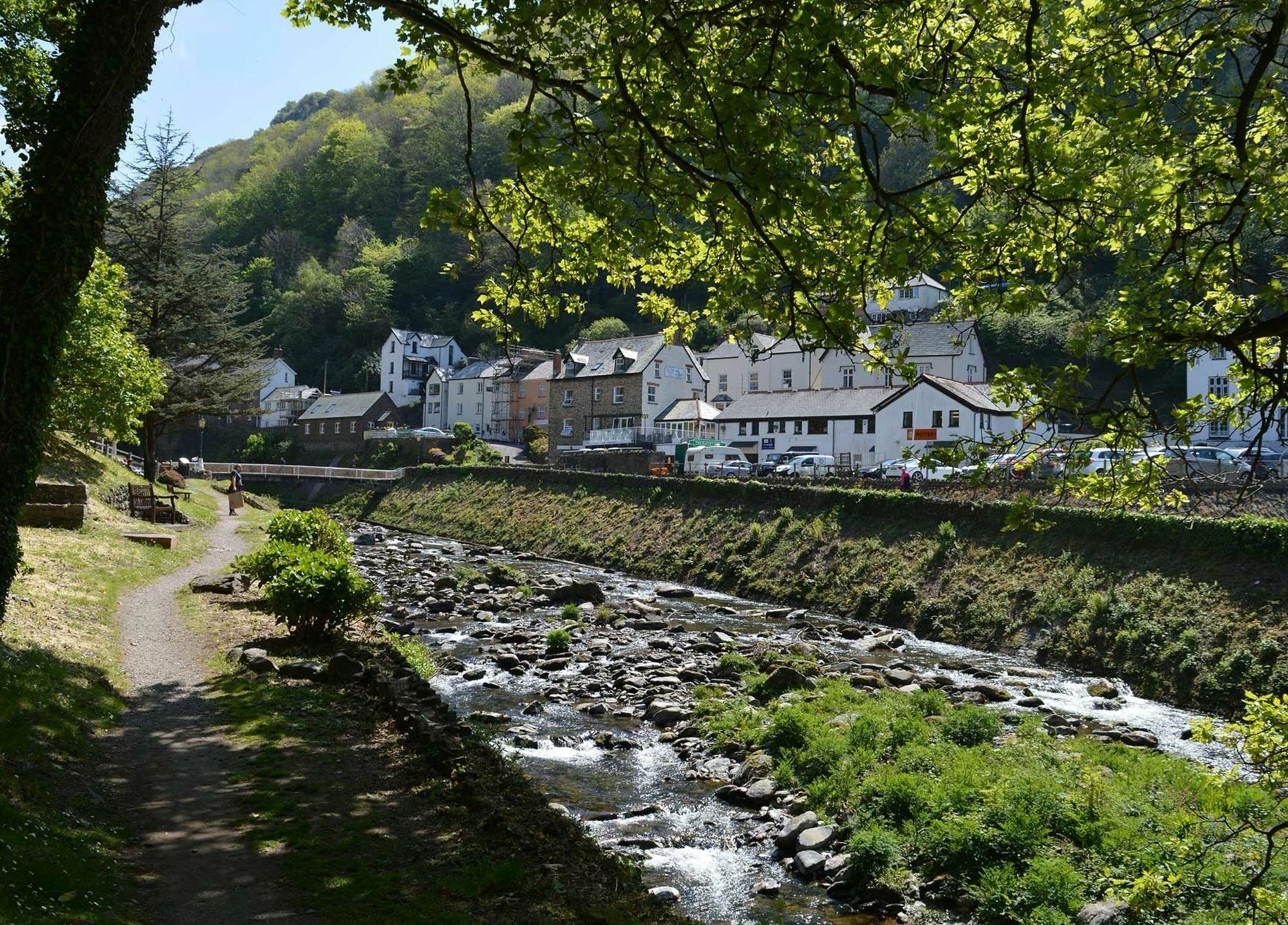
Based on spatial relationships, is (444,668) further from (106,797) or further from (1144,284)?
(1144,284)

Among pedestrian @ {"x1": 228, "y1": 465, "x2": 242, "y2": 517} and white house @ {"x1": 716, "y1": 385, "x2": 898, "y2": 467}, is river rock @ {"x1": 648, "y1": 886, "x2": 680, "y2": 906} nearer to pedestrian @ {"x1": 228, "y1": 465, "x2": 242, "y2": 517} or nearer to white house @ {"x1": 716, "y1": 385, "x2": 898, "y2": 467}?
pedestrian @ {"x1": 228, "y1": 465, "x2": 242, "y2": 517}

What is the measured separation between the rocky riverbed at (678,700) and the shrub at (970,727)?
241 centimetres

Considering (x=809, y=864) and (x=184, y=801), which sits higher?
(x=184, y=801)

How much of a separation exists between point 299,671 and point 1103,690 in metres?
17.5

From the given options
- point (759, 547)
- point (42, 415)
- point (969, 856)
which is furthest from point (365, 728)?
point (759, 547)

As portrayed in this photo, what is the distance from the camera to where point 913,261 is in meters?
8.94

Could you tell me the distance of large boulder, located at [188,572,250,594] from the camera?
70.7 ft

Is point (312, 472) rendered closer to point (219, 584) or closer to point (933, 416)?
point (933, 416)

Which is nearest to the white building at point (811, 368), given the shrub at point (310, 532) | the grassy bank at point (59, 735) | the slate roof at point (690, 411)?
the slate roof at point (690, 411)

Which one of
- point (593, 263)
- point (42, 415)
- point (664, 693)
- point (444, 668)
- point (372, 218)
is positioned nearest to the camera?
point (42, 415)

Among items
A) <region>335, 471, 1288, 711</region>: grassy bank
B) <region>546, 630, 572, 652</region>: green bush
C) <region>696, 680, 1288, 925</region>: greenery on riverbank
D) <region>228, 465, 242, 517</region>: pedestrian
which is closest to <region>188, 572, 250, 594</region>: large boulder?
<region>546, 630, 572, 652</region>: green bush

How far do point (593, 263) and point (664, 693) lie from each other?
33.3 feet

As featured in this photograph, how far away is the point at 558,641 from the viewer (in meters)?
23.2

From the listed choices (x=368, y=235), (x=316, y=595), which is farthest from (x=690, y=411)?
(x=368, y=235)
